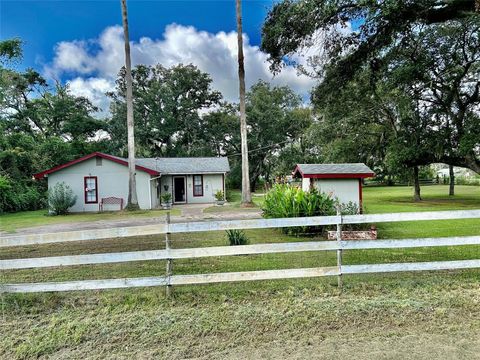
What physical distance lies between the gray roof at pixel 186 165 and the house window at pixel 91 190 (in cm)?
451

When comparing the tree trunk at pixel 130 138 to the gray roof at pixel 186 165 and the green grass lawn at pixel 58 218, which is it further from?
the gray roof at pixel 186 165

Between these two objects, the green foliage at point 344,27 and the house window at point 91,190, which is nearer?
the green foliage at point 344,27

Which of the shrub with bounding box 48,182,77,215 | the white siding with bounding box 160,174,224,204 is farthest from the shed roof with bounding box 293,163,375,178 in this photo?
the white siding with bounding box 160,174,224,204

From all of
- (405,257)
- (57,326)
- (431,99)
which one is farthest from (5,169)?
(431,99)

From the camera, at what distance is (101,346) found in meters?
3.30

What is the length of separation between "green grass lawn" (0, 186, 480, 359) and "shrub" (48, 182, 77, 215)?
15454 millimetres

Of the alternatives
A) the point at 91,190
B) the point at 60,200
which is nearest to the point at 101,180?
the point at 91,190

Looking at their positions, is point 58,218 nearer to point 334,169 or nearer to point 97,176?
point 97,176

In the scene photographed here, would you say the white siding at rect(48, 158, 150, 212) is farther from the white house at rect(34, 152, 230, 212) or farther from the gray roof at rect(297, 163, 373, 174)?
the gray roof at rect(297, 163, 373, 174)

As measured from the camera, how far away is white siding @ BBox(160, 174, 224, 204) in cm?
2634

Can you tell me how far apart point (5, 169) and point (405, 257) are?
2637 centimetres

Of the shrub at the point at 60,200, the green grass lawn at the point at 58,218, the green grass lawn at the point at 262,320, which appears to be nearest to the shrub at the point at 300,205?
Answer: the green grass lawn at the point at 262,320

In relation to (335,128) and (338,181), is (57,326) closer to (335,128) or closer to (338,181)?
(338,181)

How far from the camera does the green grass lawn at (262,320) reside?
3.17 metres
